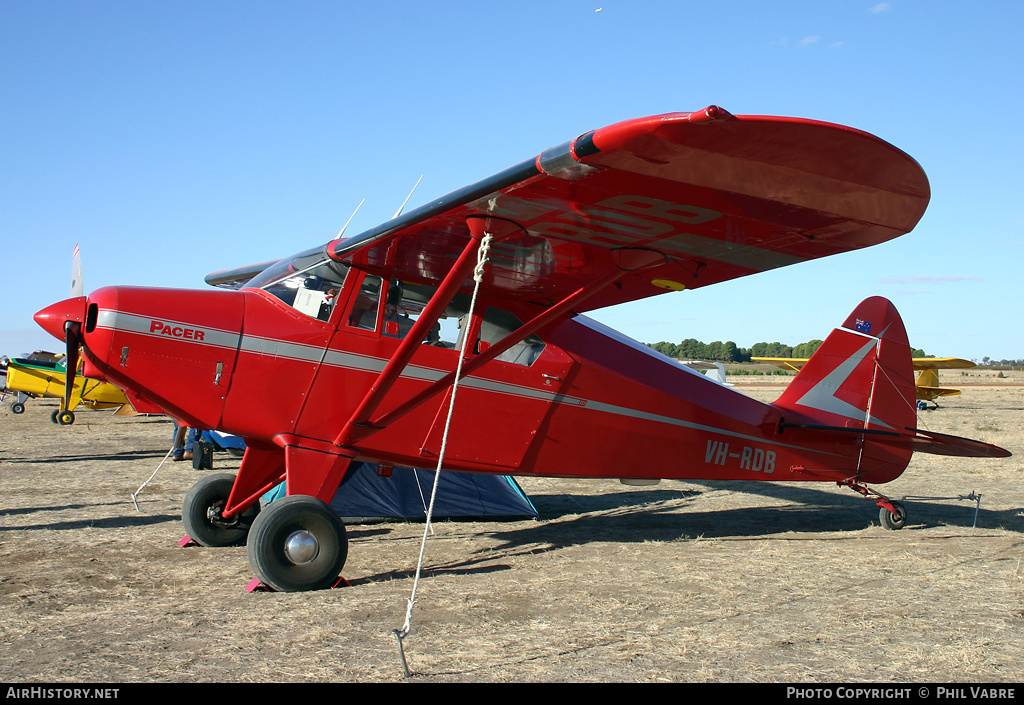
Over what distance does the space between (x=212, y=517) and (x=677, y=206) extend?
5016mm

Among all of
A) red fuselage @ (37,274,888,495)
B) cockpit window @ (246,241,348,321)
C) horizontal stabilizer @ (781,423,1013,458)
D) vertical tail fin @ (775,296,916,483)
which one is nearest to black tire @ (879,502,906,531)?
vertical tail fin @ (775,296,916,483)

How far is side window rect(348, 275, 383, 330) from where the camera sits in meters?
6.04

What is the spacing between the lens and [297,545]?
5195mm

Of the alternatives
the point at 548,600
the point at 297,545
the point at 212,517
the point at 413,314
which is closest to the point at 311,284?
the point at 413,314

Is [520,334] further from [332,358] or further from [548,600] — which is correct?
[548,600]

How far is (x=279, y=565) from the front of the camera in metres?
5.12

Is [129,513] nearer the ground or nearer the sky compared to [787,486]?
nearer the ground

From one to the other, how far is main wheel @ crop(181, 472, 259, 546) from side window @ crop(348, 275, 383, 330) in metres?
2.04

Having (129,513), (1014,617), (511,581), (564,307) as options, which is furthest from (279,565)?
(1014,617)

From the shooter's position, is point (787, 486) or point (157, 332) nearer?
point (157, 332)

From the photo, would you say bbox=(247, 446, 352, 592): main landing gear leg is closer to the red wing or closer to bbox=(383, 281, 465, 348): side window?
bbox=(383, 281, 465, 348): side window

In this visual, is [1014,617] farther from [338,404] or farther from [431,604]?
[338,404]
